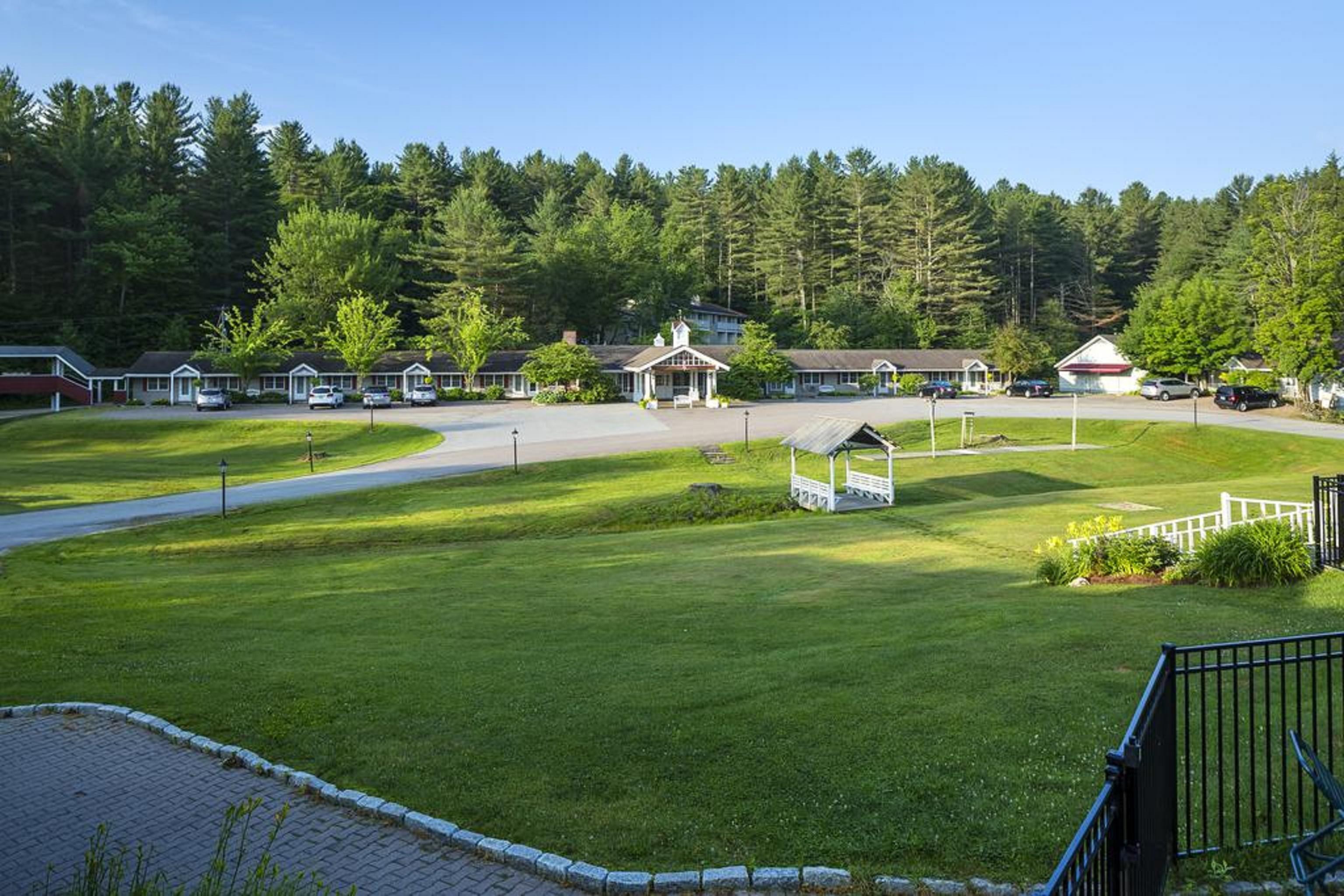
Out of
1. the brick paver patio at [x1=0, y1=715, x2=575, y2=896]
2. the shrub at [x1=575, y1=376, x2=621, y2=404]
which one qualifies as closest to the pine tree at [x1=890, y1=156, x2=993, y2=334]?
the shrub at [x1=575, y1=376, x2=621, y2=404]

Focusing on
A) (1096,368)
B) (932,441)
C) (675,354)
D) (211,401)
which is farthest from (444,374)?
(1096,368)

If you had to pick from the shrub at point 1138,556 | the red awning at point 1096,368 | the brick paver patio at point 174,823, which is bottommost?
the brick paver patio at point 174,823

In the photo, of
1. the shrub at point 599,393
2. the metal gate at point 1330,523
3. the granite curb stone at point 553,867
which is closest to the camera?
the granite curb stone at point 553,867

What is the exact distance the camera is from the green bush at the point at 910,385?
76.2 m

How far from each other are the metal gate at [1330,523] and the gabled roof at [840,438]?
17539mm

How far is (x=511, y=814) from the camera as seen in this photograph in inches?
267

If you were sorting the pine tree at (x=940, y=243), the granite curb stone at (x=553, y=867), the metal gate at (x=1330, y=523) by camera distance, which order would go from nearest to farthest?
1. the granite curb stone at (x=553, y=867)
2. the metal gate at (x=1330, y=523)
3. the pine tree at (x=940, y=243)

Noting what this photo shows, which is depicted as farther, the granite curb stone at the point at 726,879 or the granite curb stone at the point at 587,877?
the granite curb stone at the point at 587,877

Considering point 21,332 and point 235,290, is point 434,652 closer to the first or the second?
point 21,332

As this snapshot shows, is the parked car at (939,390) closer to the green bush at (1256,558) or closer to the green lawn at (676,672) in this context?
the green lawn at (676,672)

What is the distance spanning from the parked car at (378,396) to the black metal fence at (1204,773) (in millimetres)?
54679

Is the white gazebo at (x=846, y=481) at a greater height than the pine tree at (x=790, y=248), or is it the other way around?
the pine tree at (x=790, y=248)

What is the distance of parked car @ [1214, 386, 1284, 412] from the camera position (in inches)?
2163

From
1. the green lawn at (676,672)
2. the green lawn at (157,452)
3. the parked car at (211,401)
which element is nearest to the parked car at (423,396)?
the parked car at (211,401)
